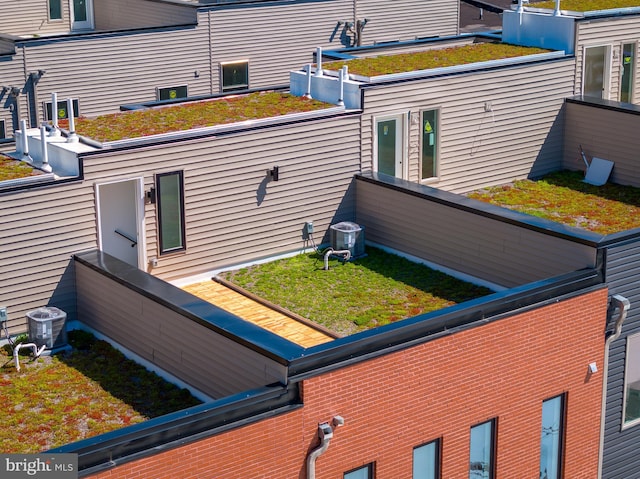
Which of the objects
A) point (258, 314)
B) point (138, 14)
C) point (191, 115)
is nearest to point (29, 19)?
point (138, 14)

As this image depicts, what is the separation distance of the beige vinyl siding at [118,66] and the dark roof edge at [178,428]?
17.3 m

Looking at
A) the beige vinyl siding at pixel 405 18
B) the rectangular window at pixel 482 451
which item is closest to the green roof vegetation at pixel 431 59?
the rectangular window at pixel 482 451

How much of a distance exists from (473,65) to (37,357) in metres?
11.2

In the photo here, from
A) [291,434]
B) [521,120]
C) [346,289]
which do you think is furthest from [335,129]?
[291,434]

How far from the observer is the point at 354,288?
2092 centimetres

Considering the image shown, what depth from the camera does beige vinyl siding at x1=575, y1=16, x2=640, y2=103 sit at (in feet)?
88.6

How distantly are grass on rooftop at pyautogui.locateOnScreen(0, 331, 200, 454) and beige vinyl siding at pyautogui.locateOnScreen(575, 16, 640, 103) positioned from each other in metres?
13.4

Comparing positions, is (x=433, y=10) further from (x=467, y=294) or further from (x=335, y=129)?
(x=467, y=294)

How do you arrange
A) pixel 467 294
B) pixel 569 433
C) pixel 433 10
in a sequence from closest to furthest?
pixel 569 433
pixel 467 294
pixel 433 10

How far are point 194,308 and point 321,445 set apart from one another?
3.07 metres

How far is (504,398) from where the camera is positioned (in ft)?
57.6

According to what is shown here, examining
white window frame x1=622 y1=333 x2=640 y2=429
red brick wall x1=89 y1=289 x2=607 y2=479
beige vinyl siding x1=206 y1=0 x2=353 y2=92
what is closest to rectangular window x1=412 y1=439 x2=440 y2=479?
red brick wall x1=89 y1=289 x2=607 y2=479

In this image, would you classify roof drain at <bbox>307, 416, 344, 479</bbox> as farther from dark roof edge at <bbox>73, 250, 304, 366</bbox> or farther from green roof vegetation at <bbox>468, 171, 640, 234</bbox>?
Answer: green roof vegetation at <bbox>468, 171, 640, 234</bbox>

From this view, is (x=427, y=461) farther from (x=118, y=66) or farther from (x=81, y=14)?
(x=81, y=14)
